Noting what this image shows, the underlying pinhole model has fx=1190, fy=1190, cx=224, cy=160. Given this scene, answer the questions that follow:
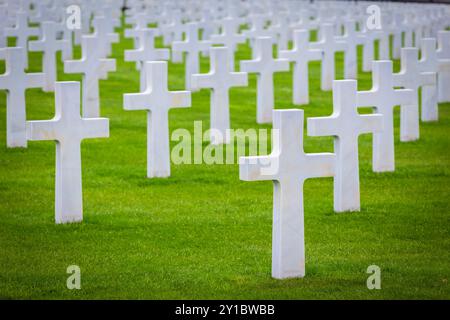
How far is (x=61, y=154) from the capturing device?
31.1ft

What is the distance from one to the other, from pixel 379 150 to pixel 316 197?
1.26 meters

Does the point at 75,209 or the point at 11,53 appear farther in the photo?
the point at 11,53

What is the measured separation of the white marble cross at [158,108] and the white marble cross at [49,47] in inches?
250

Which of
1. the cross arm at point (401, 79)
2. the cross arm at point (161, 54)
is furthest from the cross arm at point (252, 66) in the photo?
the cross arm at point (401, 79)

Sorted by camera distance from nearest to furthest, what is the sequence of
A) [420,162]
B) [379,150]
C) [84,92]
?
[379,150]
[420,162]
[84,92]

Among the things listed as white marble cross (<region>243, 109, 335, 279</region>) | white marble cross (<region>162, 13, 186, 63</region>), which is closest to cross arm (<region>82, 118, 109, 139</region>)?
white marble cross (<region>243, 109, 335, 279</region>)

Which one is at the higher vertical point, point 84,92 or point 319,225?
point 84,92

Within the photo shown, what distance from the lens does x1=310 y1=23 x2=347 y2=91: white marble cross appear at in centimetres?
1869

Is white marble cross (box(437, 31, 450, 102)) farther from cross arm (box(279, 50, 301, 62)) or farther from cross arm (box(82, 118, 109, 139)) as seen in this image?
cross arm (box(82, 118, 109, 139))

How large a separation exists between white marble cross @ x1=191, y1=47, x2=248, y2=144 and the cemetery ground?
0.78m

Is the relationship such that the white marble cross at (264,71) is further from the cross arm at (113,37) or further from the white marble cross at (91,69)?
the cross arm at (113,37)

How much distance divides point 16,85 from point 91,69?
2.51 meters
